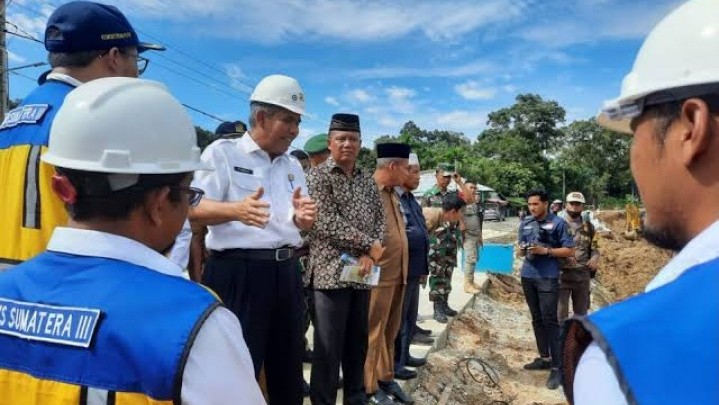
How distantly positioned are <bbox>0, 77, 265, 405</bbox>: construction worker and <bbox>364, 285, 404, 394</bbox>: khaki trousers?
306cm

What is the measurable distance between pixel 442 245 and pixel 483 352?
5.43ft

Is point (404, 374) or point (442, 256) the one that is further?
point (442, 256)

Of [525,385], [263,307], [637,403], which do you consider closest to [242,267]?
[263,307]

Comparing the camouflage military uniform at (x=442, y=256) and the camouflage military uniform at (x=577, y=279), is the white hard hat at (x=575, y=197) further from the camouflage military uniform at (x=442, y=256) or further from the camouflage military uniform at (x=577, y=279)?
the camouflage military uniform at (x=442, y=256)

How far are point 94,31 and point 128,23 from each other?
0.15m

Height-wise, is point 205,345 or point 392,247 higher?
point 205,345

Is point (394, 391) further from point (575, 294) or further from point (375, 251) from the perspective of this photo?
point (575, 294)

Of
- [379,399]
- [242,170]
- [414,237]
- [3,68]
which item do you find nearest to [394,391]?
[379,399]

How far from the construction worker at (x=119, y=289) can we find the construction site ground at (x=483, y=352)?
11.5 feet

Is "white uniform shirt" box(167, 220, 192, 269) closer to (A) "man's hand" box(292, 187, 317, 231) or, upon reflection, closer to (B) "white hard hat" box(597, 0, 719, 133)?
(A) "man's hand" box(292, 187, 317, 231)

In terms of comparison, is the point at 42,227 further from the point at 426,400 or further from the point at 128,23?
the point at 426,400

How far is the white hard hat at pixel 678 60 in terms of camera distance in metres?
0.86

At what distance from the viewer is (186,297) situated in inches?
39.3

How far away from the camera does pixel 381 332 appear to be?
4227mm
